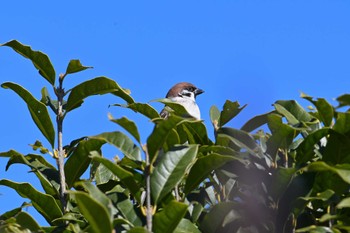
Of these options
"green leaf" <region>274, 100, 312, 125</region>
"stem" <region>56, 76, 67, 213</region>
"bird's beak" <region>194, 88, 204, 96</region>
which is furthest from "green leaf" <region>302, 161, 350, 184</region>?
"bird's beak" <region>194, 88, 204, 96</region>

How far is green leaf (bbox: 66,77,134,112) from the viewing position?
323 cm

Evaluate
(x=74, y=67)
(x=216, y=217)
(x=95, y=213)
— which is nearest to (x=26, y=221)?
(x=95, y=213)

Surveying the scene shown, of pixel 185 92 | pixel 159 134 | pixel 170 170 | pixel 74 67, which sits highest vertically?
pixel 185 92

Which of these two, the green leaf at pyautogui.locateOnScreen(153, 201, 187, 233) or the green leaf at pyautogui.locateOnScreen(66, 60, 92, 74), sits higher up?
the green leaf at pyautogui.locateOnScreen(66, 60, 92, 74)

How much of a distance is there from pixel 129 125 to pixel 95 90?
2.55 ft

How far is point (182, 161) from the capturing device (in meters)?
2.56

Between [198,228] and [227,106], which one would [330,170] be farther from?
[227,106]

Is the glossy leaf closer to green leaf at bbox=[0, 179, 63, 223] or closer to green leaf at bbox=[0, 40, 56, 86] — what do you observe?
green leaf at bbox=[0, 179, 63, 223]

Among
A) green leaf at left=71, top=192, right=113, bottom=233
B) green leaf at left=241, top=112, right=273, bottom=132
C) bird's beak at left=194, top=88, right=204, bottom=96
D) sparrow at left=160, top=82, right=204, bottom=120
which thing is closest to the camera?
green leaf at left=71, top=192, right=113, bottom=233

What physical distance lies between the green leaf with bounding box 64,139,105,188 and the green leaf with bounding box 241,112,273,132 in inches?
22.0

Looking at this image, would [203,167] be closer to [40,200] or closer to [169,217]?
[169,217]

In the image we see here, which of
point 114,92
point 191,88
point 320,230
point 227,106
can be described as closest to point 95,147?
point 114,92

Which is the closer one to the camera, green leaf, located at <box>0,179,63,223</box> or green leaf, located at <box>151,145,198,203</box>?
green leaf, located at <box>151,145,198,203</box>

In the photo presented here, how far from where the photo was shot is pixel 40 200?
119 inches
